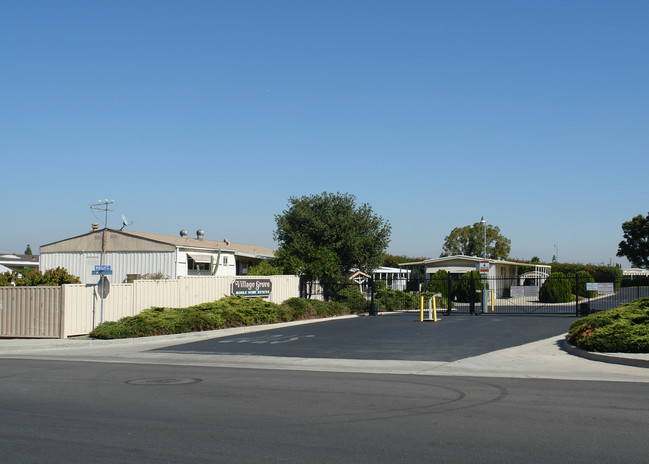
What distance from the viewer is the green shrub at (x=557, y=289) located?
43.7 metres

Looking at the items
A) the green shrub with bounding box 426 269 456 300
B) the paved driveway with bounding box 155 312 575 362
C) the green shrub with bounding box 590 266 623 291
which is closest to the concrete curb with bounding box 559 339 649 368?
the paved driveway with bounding box 155 312 575 362

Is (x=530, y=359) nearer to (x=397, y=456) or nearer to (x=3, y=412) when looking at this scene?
(x=397, y=456)

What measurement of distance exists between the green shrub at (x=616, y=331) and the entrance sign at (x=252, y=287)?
15.7 meters

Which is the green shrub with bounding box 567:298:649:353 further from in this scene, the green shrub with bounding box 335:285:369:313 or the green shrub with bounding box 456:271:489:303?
the green shrub with bounding box 456:271:489:303

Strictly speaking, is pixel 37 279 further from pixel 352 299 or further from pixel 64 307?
pixel 352 299

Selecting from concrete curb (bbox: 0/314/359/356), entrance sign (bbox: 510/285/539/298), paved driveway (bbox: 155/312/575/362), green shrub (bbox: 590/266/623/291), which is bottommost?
concrete curb (bbox: 0/314/359/356)

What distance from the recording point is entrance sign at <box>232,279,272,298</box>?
2956cm

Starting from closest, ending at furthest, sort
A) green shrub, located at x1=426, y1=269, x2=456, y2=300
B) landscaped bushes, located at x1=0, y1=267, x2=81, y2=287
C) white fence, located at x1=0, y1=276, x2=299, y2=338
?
white fence, located at x1=0, y1=276, x2=299, y2=338 → landscaped bushes, located at x1=0, y1=267, x2=81, y2=287 → green shrub, located at x1=426, y1=269, x2=456, y2=300

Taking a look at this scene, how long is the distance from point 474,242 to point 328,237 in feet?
139

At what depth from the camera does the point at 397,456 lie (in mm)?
6844

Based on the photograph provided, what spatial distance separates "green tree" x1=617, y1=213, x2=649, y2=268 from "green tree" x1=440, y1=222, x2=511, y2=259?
19.2 meters

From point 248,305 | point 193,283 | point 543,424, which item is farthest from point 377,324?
point 543,424

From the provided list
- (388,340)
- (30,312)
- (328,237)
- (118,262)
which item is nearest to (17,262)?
(118,262)

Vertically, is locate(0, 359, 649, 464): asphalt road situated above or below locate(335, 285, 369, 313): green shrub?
below
